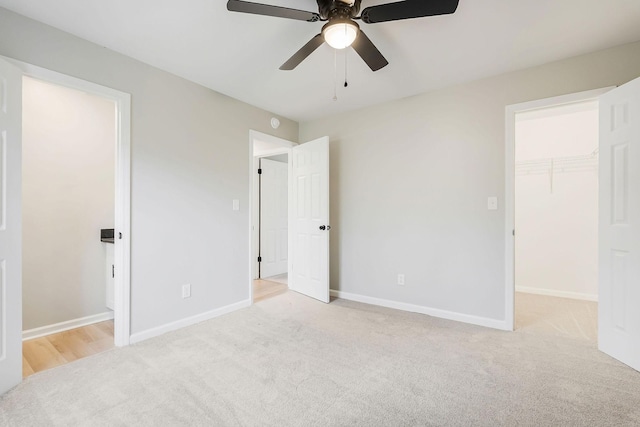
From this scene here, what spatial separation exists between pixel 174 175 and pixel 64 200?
Result: 1.12 metres

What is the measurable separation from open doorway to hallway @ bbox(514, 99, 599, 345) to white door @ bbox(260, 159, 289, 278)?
3530mm

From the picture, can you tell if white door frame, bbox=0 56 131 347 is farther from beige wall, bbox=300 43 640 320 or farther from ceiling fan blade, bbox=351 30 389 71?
beige wall, bbox=300 43 640 320

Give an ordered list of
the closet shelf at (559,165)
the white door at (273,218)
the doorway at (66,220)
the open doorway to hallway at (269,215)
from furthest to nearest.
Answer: the white door at (273,218) < the open doorway to hallway at (269,215) < the closet shelf at (559,165) < the doorway at (66,220)

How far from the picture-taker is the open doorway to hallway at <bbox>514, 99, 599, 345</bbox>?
3.63 metres

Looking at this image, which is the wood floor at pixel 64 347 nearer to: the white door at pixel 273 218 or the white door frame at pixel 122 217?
the white door frame at pixel 122 217

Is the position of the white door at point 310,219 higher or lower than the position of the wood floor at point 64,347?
higher

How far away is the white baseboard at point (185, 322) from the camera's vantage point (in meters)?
2.48

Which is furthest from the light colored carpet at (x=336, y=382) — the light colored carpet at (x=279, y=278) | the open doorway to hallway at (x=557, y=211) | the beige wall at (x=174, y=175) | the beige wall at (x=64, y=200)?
the light colored carpet at (x=279, y=278)

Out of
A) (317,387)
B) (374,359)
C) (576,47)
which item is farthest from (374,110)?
(317,387)

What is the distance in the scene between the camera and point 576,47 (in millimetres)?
2299

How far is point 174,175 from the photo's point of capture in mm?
2730

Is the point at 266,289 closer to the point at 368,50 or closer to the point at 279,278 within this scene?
the point at 279,278

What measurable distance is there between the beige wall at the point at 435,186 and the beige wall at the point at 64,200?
102 inches

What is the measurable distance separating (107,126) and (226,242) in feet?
5.70
